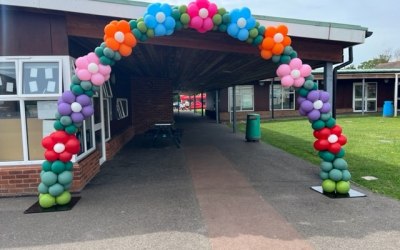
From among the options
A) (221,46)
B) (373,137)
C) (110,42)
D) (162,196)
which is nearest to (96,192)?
(162,196)

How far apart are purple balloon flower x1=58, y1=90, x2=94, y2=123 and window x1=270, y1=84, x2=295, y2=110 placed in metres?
19.5

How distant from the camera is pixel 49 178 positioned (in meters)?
4.57

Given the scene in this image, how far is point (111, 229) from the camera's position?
3904 millimetres

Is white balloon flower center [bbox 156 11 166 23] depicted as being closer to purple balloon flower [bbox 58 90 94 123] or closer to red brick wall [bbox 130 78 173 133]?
purple balloon flower [bbox 58 90 94 123]

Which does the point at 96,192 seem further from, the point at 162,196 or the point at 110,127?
the point at 110,127

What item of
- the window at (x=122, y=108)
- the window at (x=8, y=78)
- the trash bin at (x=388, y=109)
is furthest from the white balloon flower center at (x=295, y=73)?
the trash bin at (x=388, y=109)

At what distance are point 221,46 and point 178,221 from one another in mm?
3246

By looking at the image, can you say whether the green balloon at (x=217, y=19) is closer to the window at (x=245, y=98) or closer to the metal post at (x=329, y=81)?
the metal post at (x=329, y=81)

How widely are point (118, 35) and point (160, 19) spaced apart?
660mm

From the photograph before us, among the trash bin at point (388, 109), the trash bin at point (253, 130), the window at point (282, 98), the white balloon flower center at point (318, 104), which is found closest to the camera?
the white balloon flower center at point (318, 104)

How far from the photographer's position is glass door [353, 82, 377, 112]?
77.1 feet

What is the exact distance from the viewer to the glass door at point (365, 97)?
77.1 feet

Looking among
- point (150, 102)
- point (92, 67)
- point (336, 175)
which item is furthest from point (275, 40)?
point (150, 102)

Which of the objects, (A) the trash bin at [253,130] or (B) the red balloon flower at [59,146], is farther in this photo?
(A) the trash bin at [253,130]
